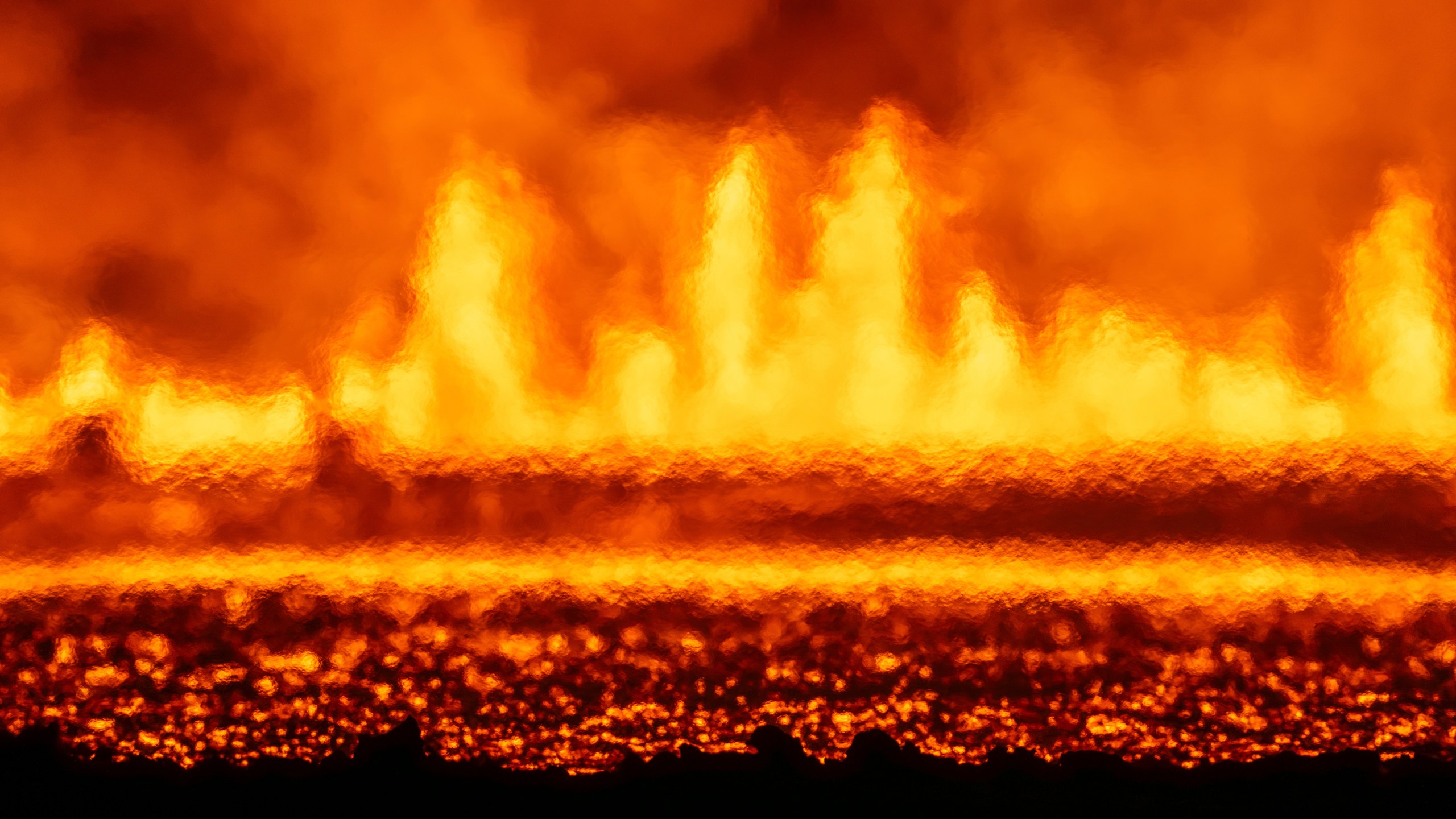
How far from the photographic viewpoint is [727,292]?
0.63m

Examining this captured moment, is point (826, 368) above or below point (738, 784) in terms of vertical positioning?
above

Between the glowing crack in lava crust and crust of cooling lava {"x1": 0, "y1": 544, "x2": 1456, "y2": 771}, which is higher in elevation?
the glowing crack in lava crust

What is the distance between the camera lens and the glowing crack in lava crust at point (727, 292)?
619 mm

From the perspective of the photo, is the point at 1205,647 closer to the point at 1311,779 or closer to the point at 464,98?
the point at 1311,779

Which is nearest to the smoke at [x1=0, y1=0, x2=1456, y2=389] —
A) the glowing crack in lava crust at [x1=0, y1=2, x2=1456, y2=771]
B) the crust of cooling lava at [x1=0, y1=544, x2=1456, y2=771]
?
the glowing crack in lava crust at [x1=0, y1=2, x2=1456, y2=771]

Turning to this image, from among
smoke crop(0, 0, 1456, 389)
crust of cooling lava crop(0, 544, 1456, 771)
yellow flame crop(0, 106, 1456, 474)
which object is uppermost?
smoke crop(0, 0, 1456, 389)

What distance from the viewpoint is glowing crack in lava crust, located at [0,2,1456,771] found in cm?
62

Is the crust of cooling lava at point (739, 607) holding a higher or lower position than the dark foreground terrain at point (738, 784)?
higher

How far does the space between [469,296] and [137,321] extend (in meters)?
0.15

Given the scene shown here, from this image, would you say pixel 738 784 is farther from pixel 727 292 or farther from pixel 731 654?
pixel 727 292

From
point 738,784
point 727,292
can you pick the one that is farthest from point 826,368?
point 738,784

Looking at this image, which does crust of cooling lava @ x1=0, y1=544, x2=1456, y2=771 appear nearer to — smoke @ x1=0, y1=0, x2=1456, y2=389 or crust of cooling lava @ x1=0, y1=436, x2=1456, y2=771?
crust of cooling lava @ x1=0, y1=436, x2=1456, y2=771

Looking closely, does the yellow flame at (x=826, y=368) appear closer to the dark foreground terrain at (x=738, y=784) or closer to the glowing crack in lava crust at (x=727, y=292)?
the glowing crack in lava crust at (x=727, y=292)

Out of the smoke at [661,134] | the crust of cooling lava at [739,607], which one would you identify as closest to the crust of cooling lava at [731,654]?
the crust of cooling lava at [739,607]
